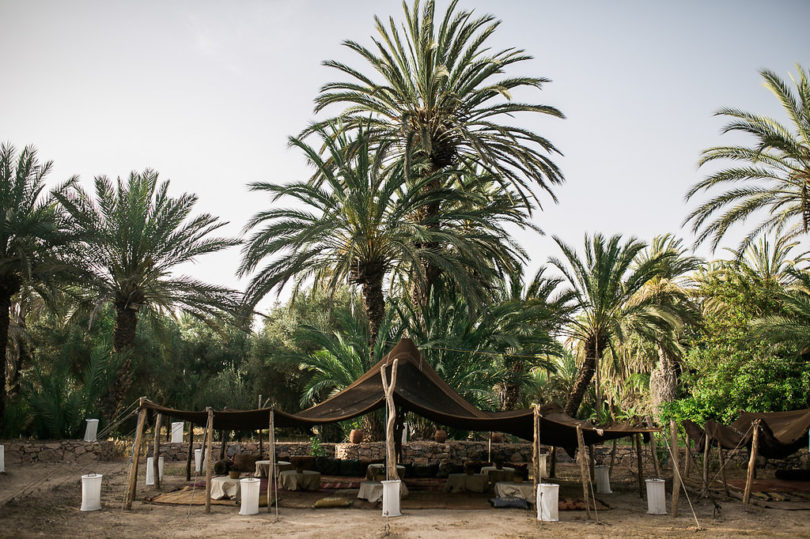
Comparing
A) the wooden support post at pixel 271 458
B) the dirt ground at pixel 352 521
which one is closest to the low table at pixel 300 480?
the wooden support post at pixel 271 458

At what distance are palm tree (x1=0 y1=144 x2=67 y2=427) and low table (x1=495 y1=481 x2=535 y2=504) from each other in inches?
533

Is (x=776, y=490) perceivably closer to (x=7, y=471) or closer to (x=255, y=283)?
(x=255, y=283)

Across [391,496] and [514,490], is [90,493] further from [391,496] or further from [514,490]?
[514,490]

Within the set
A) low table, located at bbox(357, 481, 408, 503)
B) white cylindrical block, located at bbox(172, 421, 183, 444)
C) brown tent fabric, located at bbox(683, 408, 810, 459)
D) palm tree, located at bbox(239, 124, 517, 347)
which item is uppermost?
palm tree, located at bbox(239, 124, 517, 347)

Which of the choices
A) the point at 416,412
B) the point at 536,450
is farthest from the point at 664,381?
the point at 536,450

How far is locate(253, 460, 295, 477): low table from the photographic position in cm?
1457

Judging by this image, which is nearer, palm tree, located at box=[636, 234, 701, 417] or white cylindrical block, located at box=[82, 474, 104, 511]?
white cylindrical block, located at box=[82, 474, 104, 511]

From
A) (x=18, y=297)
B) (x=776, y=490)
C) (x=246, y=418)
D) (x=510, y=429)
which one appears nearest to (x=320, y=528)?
(x=246, y=418)

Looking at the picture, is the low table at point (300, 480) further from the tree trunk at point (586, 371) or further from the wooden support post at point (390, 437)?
the tree trunk at point (586, 371)

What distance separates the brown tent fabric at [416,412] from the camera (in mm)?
12578

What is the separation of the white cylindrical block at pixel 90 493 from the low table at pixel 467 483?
7.33m

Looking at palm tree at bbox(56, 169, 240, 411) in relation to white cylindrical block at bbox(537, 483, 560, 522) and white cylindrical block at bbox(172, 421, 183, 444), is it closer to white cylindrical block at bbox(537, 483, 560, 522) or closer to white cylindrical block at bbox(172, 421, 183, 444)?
white cylindrical block at bbox(172, 421, 183, 444)

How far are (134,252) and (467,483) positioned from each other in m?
13.0

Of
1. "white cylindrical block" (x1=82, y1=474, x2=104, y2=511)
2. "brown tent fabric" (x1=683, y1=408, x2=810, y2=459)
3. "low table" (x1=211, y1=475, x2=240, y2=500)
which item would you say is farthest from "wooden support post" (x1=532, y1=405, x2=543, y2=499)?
"white cylindrical block" (x1=82, y1=474, x2=104, y2=511)
